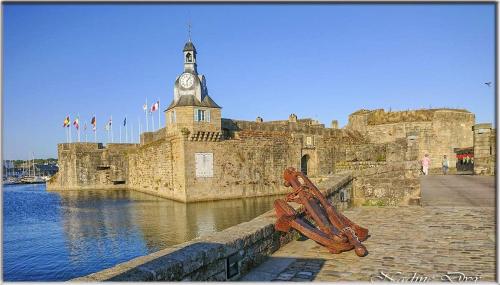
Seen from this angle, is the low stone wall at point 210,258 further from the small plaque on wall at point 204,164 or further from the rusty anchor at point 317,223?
the small plaque on wall at point 204,164

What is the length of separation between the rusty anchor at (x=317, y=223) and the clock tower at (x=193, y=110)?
19.5 m

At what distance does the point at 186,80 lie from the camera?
26969 millimetres

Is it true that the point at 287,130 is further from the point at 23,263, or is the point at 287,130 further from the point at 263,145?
the point at 23,263

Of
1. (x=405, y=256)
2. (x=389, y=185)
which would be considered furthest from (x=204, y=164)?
(x=405, y=256)

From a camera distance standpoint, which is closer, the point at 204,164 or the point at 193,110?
the point at 193,110

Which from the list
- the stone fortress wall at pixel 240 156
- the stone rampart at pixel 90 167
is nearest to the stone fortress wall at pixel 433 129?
the stone fortress wall at pixel 240 156

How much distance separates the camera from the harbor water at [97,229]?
12.0m

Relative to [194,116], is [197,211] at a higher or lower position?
lower

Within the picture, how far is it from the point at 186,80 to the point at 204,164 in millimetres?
5248

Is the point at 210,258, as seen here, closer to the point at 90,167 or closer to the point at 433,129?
the point at 433,129

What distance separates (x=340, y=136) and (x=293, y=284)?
106ft

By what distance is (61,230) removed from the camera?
1809 cm

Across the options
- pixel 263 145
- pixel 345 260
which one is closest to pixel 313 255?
pixel 345 260

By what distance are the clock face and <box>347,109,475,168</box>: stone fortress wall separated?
670 inches
